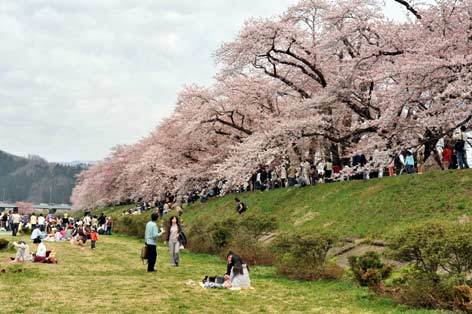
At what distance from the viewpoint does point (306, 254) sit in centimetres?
1339

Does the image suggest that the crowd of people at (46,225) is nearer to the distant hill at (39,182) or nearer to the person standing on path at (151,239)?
the person standing on path at (151,239)

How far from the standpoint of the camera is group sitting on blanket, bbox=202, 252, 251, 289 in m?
11.8

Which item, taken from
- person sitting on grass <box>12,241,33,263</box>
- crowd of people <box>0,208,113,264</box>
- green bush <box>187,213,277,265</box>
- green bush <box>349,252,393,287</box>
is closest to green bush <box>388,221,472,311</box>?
green bush <box>349,252,393,287</box>

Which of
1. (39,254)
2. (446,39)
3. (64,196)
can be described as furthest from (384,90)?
(64,196)

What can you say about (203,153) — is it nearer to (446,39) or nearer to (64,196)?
(446,39)

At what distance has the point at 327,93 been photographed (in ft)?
80.2

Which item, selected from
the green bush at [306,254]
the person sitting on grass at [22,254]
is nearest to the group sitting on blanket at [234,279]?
the green bush at [306,254]

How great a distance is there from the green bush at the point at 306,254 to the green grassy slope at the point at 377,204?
50.5 inches

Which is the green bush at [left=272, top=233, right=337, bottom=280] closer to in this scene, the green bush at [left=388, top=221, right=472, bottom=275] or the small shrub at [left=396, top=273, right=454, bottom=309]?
the green bush at [left=388, top=221, right=472, bottom=275]

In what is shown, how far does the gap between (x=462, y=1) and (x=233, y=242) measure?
486 inches

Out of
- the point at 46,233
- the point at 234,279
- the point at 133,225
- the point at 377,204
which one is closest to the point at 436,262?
the point at 234,279

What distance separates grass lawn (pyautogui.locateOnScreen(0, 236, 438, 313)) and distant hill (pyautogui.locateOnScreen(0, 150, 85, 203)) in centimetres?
16607

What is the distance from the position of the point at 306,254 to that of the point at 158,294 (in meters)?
4.37

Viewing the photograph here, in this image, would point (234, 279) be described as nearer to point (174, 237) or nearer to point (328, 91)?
point (174, 237)
